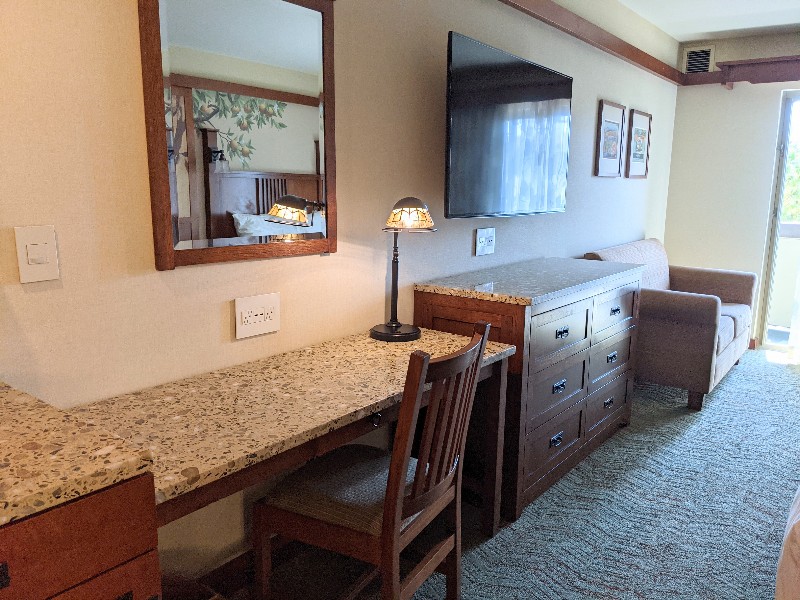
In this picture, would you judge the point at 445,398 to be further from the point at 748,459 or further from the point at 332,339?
the point at 748,459

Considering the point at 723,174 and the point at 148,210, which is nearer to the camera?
the point at 148,210

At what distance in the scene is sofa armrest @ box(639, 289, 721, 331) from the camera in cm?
344

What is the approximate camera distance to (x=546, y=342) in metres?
2.34

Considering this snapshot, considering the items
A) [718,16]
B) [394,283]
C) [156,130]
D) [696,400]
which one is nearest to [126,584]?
[156,130]

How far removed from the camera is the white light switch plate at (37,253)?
132cm

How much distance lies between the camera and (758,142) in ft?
15.5

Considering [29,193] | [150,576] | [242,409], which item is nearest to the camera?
[150,576]

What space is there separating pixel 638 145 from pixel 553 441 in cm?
271

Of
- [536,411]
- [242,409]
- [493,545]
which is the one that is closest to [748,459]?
[536,411]

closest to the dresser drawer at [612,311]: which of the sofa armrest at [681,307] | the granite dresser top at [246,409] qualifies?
the sofa armrest at [681,307]

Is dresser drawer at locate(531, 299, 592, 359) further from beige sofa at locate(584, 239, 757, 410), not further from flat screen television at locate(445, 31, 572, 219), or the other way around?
beige sofa at locate(584, 239, 757, 410)

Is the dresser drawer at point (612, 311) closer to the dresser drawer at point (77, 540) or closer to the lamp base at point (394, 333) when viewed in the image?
the lamp base at point (394, 333)

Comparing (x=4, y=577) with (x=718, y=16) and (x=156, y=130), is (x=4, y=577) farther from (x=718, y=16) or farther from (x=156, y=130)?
(x=718, y=16)

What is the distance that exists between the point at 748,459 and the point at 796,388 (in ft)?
4.43
